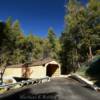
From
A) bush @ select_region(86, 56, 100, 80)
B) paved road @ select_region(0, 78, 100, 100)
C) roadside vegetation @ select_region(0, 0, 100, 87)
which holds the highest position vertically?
roadside vegetation @ select_region(0, 0, 100, 87)

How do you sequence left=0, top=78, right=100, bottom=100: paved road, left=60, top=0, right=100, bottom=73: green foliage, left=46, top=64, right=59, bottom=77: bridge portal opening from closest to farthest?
1. left=0, top=78, right=100, bottom=100: paved road
2. left=46, top=64, right=59, bottom=77: bridge portal opening
3. left=60, top=0, right=100, bottom=73: green foliage

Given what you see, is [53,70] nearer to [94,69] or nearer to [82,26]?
[82,26]

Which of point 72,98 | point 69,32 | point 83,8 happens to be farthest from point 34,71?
point 72,98

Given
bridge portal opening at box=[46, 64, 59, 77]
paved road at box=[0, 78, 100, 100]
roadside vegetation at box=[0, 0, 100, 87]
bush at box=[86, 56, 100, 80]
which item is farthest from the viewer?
bridge portal opening at box=[46, 64, 59, 77]

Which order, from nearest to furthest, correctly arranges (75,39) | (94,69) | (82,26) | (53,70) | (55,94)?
(55,94), (94,69), (53,70), (82,26), (75,39)

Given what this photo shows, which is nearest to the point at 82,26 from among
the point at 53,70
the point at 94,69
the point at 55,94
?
the point at 53,70

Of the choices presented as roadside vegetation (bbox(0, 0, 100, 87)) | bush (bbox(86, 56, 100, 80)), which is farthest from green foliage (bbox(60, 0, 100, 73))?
bush (bbox(86, 56, 100, 80))

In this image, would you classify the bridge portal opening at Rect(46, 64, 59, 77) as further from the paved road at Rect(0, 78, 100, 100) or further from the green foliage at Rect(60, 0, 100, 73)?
the paved road at Rect(0, 78, 100, 100)

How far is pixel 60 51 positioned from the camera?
5728cm

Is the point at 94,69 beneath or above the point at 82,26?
beneath

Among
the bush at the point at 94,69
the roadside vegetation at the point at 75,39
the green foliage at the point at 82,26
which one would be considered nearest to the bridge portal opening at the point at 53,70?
the roadside vegetation at the point at 75,39

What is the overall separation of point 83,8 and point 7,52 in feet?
64.7

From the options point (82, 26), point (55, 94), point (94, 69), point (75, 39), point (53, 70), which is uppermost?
point (82, 26)

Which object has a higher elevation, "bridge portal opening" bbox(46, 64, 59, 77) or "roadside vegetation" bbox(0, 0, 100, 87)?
"roadside vegetation" bbox(0, 0, 100, 87)
